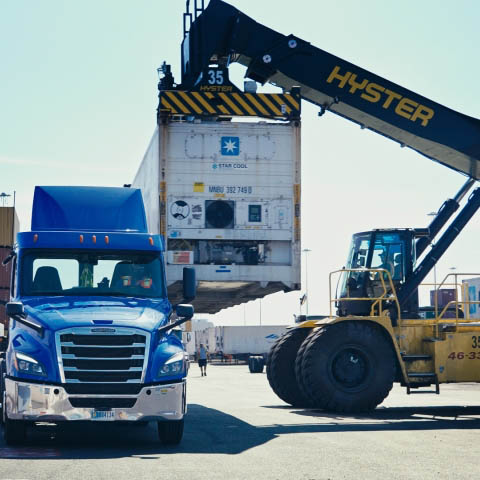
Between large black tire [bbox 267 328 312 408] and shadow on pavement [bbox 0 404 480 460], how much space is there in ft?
3.02

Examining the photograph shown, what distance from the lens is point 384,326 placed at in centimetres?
1759

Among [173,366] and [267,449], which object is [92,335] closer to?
[173,366]

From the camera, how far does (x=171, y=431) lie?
12008 mm

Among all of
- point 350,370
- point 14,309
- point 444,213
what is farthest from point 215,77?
point 14,309

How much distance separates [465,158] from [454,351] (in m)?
3.80

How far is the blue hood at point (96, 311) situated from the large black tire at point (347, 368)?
4983mm

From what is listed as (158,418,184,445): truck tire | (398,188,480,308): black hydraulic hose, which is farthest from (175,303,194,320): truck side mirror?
(398,188,480,308): black hydraulic hose

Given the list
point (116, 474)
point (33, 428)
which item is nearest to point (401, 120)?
point (33, 428)

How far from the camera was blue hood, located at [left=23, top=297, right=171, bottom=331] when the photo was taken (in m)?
11.6

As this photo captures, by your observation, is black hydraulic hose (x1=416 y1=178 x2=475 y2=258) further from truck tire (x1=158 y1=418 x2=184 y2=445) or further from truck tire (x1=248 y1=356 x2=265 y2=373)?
truck tire (x1=248 y1=356 x2=265 y2=373)

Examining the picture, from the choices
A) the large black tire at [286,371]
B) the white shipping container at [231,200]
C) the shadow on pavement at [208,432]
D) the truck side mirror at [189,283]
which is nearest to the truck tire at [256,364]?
the large black tire at [286,371]

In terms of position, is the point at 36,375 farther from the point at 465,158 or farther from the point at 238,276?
the point at 465,158

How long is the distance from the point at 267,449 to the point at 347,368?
5893mm

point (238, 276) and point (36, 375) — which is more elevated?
point (238, 276)
